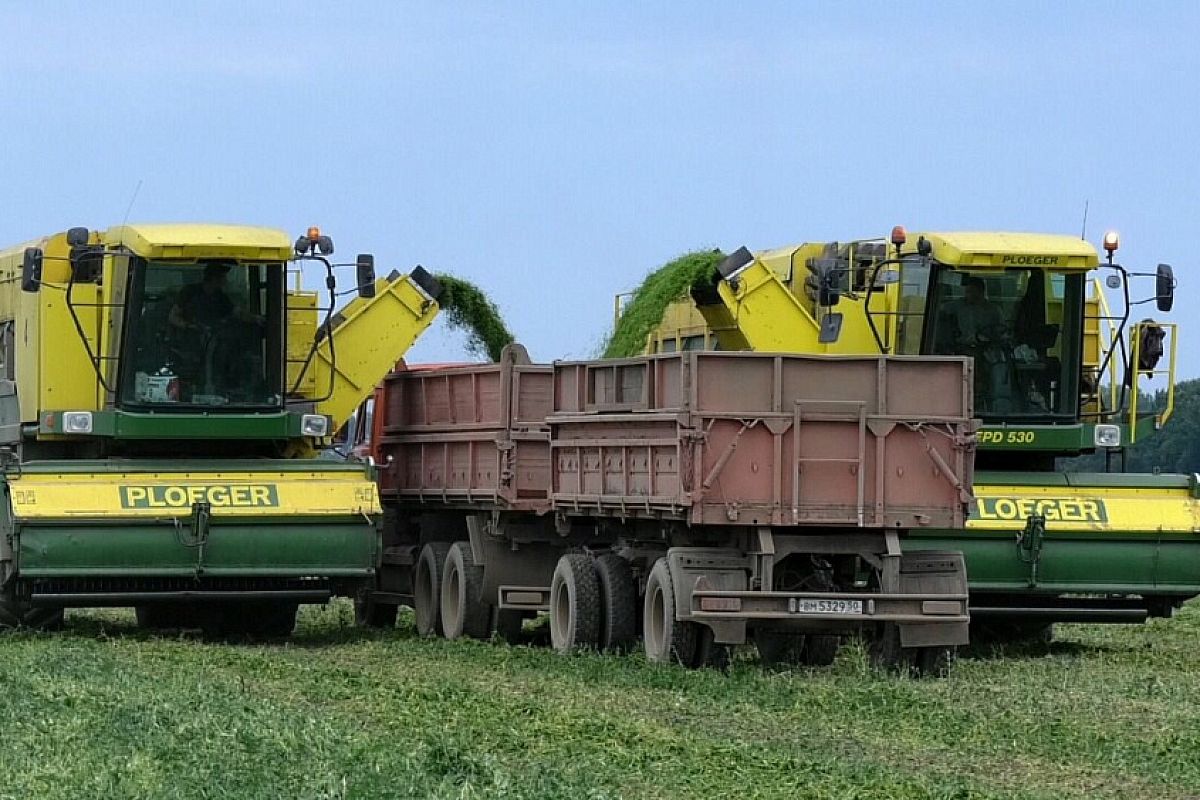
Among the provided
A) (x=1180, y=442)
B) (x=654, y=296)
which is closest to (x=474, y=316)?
(x=654, y=296)

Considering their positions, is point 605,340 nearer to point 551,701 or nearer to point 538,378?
point 538,378

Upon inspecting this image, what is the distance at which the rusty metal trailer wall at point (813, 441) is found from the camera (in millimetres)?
15742

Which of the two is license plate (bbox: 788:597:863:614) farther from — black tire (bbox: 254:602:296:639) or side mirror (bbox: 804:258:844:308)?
black tire (bbox: 254:602:296:639)

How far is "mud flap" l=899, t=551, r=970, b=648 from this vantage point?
53.1 feet

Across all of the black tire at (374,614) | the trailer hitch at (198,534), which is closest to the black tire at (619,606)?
the trailer hitch at (198,534)

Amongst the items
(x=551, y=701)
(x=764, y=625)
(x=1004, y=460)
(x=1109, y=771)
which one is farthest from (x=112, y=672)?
(x=1004, y=460)

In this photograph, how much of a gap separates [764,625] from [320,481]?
4745mm

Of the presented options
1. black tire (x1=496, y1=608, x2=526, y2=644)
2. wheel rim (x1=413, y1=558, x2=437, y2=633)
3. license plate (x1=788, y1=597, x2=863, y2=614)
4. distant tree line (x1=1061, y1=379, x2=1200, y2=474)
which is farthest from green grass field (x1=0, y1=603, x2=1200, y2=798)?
distant tree line (x1=1061, y1=379, x2=1200, y2=474)

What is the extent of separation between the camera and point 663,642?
16.6 metres

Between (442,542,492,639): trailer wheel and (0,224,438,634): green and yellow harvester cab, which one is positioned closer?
(0,224,438,634): green and yellow harvester cab

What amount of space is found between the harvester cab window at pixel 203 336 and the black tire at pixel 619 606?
370 cm

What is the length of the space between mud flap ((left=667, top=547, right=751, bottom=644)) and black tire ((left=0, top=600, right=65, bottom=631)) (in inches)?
228

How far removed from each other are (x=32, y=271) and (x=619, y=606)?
5530mm

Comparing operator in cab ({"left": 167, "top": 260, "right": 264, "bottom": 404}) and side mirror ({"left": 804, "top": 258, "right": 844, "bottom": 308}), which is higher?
side mirror ({"left": 804, "top": 258, "right": 844, "bottom": 308})
